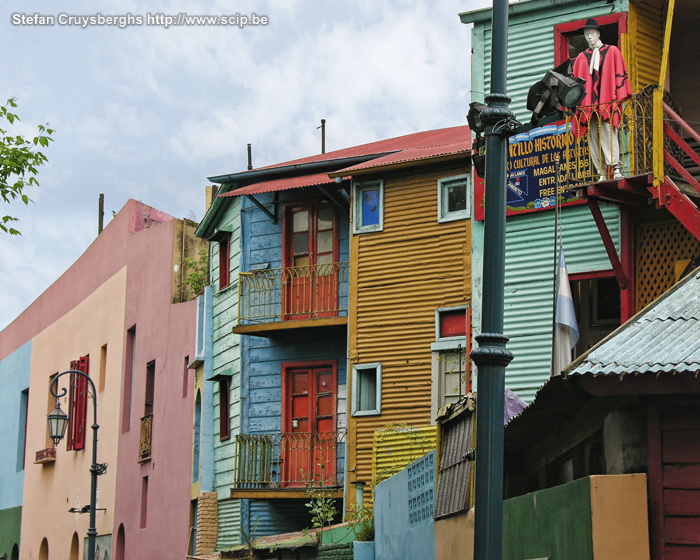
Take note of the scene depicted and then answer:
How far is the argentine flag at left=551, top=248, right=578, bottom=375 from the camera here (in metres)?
16.7

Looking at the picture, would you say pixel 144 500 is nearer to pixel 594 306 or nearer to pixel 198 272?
pixel 198 272

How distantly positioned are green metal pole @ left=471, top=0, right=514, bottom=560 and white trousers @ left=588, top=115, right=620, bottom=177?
755 centimetres

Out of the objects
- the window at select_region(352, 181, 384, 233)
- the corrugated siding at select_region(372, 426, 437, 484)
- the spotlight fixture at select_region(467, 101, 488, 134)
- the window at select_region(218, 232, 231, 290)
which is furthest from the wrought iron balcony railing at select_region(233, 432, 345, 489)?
the spotlight fixture at select_region(467, 101, 488, 134)

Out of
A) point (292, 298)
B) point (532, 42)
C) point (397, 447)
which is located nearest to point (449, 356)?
point (397, 447)

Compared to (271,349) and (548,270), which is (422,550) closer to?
(548,270)

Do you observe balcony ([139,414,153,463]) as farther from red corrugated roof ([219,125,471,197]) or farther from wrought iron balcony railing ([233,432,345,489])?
red corrugated roof ([219,125,471,197])

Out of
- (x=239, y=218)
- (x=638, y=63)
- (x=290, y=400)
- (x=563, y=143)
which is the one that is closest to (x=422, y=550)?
(x=563, y=143)

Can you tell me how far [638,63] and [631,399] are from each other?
33.5ft

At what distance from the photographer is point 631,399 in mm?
9805

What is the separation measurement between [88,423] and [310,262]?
1300 cm

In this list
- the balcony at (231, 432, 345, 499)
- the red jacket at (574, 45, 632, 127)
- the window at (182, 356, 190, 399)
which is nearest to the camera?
the red jacket at (574, 45, 632, 127)

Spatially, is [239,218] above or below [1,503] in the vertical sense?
above

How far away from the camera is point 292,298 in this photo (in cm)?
2617

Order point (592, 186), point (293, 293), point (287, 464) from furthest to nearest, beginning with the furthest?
1. point (293, 293)
2. point (287, 464)
3. point (592, 186)
